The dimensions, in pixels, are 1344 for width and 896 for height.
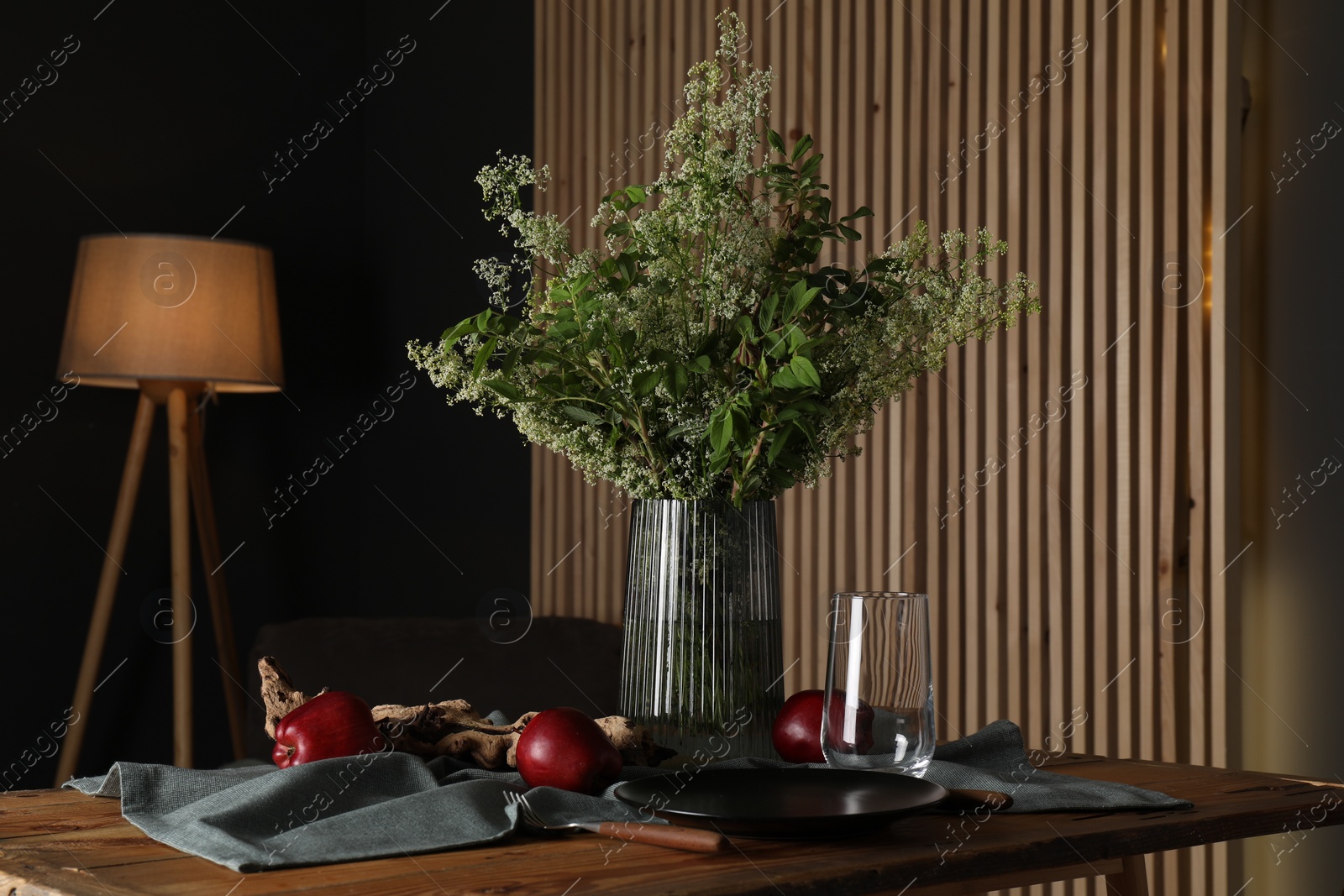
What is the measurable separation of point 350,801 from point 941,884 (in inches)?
18.6

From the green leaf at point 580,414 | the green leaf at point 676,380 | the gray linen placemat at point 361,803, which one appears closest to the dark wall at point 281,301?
the green leaf at point 580,414

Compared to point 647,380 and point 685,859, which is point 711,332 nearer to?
point 647,380

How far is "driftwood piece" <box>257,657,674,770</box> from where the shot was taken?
121cm

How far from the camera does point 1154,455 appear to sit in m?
2.29

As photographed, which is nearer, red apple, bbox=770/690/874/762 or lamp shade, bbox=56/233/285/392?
red apple, bbox=770/690/874/762

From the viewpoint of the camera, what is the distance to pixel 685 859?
3.03 ft

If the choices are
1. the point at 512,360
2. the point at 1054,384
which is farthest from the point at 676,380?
the point at 1054,384

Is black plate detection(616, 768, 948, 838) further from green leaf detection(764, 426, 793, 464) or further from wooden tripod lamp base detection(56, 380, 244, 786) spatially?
wooden tripod lamp base detection(56, 380, 244, 786)

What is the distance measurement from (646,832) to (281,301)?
310 cm

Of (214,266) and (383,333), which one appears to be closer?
(214,266)

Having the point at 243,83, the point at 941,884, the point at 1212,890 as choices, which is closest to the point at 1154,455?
the point at 1212,890

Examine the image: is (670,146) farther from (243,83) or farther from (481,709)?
(243,83)

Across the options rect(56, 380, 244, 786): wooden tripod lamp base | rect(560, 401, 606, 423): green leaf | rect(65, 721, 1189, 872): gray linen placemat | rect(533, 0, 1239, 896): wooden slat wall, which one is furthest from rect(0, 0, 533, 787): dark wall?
rect(65, 721, 1189, 872): gray linen placemat

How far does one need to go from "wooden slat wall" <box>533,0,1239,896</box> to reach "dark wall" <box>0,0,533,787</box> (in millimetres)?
1127
